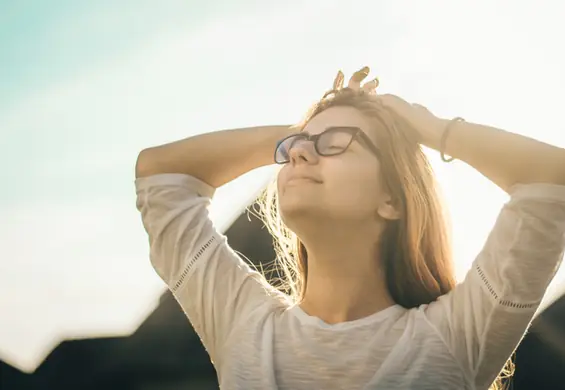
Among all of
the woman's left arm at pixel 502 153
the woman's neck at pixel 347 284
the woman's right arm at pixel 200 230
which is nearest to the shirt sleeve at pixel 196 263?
the woman's right arm at pixel 200 230

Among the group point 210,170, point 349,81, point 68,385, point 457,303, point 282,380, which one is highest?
point 349,81

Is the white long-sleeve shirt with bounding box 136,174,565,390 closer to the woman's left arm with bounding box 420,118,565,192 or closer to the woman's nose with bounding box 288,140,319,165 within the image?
the woman's left arm with bounding box 420,118,565,192

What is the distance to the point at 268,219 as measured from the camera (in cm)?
301

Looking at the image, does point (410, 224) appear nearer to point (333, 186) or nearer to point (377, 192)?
point (377, 192)

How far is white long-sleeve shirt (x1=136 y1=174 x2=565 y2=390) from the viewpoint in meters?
2.24

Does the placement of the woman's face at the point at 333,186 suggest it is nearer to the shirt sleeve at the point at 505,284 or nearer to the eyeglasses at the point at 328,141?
the eyeglasses at the point at 328,141

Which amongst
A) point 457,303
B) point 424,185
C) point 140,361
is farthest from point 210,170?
point 140,361

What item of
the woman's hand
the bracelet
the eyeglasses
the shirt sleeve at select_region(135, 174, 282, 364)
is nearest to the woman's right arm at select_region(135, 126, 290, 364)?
the shirt sleeve at select_region(135, 174, 282, 364)

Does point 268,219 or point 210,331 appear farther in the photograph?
point 268,219

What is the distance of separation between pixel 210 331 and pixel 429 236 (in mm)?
772

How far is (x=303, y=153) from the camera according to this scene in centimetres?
248

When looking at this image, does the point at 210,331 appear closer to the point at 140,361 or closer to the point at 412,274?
the point at 412,274

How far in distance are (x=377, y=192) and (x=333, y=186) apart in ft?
0.53

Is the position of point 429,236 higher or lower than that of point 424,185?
lower
